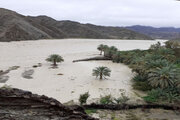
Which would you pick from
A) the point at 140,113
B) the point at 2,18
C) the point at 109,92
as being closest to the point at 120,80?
the point at 109,92

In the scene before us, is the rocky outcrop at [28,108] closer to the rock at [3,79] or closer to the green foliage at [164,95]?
the green foliage at [164,95]

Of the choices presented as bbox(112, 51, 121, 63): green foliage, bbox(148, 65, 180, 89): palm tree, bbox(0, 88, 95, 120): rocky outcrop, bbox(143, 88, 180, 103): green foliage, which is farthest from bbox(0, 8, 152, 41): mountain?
bbox(0, 88, 95, 120): rocky outcrop

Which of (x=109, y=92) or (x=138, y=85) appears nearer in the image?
(x=109, y=92)

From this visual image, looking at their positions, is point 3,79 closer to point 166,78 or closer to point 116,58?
point 166,78

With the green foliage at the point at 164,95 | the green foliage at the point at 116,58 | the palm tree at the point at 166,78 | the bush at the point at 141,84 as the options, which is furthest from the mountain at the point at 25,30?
the green foliage at the point at 164,95

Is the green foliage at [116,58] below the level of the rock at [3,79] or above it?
above

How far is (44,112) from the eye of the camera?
3803mm

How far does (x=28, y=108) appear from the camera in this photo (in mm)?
3732

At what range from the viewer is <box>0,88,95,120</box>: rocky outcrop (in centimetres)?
355

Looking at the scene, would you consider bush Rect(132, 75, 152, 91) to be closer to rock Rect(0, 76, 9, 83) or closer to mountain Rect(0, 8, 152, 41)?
rock Rect(0, 76, 9, 83)

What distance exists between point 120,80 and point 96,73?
10.6 ft

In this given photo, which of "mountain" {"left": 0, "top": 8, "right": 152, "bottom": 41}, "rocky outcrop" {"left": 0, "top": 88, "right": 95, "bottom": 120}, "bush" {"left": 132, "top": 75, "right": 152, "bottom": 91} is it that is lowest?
"bush" {"left": 132, "top": 75, "right": 152, "bottom": 91}

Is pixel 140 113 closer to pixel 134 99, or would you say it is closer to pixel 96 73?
pixel 134 99

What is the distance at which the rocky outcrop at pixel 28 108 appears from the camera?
355 cm
